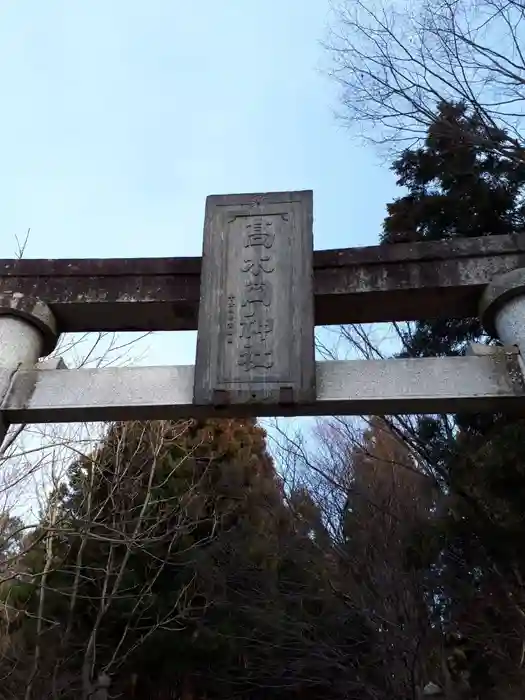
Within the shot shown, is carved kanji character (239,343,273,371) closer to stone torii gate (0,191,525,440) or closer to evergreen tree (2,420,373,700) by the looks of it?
stone torii gate (0,191,525,440)

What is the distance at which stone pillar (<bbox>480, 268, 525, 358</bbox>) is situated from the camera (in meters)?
3.95

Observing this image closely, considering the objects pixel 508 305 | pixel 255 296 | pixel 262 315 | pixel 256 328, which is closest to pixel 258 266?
pixel 255 296

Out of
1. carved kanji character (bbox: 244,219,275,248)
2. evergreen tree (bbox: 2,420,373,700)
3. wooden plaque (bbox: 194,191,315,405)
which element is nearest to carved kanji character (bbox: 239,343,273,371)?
wooden plaque (bbox: 194,191,315,405)

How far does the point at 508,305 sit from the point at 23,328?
3441 mm

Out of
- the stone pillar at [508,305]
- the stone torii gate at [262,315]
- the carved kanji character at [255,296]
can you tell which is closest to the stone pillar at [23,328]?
the stone torii gate at [262,315]

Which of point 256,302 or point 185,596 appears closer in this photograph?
point 256,302

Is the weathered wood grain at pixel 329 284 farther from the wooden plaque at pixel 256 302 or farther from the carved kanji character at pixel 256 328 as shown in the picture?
the carved kanji character at pixel 256 328

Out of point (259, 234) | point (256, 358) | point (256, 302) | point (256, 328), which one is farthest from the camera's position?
point (259, 234)

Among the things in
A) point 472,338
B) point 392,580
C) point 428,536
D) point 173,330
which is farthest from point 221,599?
point 173,330

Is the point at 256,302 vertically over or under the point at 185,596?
over

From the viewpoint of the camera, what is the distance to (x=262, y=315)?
4.01 metres

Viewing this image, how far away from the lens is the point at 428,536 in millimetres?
7316

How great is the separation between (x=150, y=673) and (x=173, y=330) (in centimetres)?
937

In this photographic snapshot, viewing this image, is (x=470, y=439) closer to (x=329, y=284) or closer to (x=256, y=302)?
(x=329, y=284)
